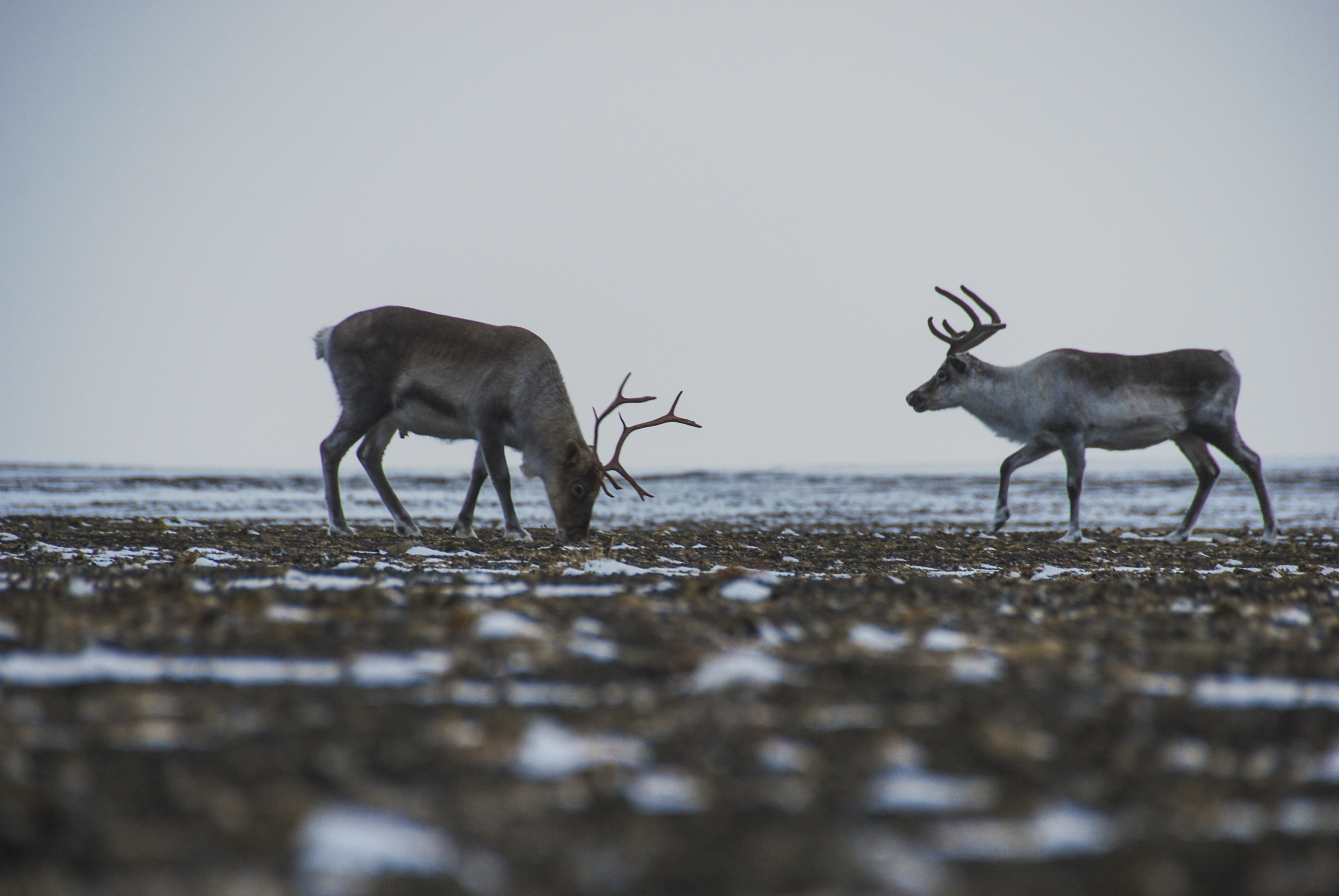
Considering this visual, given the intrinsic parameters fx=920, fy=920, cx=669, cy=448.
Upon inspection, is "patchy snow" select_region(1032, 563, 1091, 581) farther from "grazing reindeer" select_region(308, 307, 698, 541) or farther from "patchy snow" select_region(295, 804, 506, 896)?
"patchy snow" select_region(295, 804, 506, 896)

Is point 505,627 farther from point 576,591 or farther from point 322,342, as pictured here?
point 322,342

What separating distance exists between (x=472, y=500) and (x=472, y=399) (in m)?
1.33

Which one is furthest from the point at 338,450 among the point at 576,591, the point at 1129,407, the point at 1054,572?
the point at 1129,407

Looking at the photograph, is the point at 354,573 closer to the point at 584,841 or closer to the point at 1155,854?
the point at 584,841

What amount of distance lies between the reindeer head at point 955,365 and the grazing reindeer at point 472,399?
5001 millimetres

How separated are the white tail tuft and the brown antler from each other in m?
8.43

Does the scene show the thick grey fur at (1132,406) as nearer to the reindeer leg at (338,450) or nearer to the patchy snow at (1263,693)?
the reindeer leg at (338,450)

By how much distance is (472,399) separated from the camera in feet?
32.1

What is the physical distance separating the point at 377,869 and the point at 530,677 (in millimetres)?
1159

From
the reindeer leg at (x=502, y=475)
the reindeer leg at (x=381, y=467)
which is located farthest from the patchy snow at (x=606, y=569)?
the reindeer leg at (x=381, y=467)

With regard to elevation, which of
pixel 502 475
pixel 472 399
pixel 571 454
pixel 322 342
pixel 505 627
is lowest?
pixel 505 627

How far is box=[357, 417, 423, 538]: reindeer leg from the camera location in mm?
10344

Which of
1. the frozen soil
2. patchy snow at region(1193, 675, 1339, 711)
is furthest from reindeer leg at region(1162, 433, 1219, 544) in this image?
patchy snow at region(1193, 675, 1339, 711)

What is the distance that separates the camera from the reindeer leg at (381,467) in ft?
33.9
